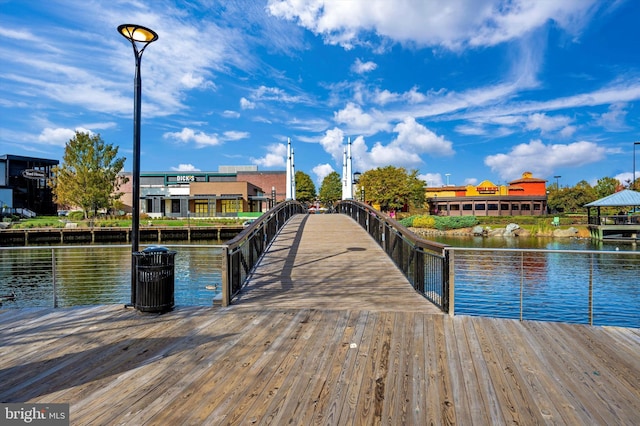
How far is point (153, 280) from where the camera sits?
536 cm

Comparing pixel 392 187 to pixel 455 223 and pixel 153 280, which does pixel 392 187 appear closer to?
pixel 455 223

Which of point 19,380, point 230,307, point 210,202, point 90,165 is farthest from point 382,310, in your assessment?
point 210,202

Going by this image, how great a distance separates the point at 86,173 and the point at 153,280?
44115mm

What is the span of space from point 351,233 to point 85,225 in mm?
39062

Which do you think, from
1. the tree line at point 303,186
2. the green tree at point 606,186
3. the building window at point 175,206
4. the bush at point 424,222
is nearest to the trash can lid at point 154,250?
the tree line at point 303,186

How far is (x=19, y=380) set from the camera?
3271mm

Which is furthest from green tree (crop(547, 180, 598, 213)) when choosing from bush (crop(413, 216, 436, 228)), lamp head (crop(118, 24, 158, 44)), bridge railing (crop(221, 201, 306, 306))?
lamp head (crop(118, 24, 158, 44))

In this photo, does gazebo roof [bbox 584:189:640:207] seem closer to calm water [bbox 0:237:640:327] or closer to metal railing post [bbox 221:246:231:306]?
calm water [bbox 0:237:640:327]

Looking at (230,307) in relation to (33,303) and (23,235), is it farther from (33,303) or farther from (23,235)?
(23,235)

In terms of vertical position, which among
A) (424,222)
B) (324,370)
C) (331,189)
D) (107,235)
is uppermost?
(331,189)

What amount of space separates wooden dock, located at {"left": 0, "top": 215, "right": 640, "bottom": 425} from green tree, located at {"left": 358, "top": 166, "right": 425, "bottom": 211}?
1999 inches

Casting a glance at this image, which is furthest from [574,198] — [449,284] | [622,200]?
[449,284]

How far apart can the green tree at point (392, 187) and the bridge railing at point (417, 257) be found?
43.6m

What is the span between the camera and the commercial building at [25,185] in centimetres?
5653
